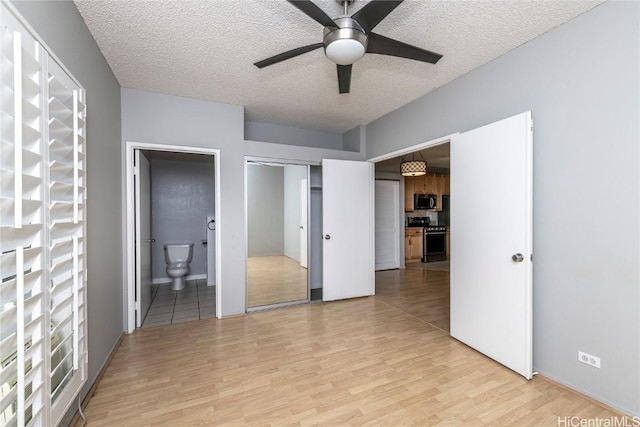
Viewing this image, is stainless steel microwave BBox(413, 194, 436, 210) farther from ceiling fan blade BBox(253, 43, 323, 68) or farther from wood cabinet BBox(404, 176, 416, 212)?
ceiling fan blade BBox(253, 43, 323, 68)

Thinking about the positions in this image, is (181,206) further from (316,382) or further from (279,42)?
(316,382)

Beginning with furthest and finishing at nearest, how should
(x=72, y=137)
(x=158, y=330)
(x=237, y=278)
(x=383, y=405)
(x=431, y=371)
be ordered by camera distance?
1. (x=237, y=278)
2. (x=158, y=330)
3. (x=431, y=371)
4. (x=383, y=405)
5. (x=72, y=137)

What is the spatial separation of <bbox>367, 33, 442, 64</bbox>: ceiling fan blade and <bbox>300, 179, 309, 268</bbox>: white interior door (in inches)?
94.1

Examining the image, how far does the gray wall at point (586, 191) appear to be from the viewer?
5.62 feet

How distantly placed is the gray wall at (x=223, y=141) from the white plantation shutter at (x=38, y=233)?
158 centimetres

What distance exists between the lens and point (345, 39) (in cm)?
163

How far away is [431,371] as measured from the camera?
224cm

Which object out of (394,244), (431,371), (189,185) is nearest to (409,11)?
(431,371)

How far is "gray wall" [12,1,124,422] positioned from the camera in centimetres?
165

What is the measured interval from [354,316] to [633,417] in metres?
2.31

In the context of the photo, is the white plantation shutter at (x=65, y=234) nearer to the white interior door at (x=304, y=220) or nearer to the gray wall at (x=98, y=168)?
the gray wall at (x=98, y=168)

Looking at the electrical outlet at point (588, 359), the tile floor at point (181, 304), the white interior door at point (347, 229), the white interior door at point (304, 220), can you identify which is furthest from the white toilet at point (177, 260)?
the electrical outlet at point (588, 359)

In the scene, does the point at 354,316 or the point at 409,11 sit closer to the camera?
the point at 409,11

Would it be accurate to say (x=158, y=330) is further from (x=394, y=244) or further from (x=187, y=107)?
(x=394, y=244)
